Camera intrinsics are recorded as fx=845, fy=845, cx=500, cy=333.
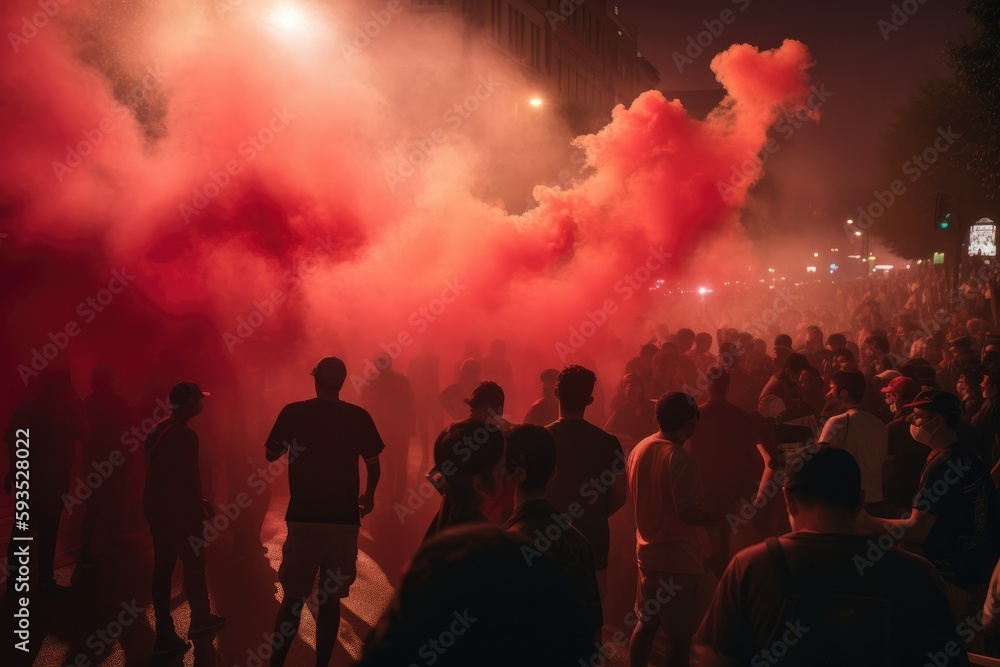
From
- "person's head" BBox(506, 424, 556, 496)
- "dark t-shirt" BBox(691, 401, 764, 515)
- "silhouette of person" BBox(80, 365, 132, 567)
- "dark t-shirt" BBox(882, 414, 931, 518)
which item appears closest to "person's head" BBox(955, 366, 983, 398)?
"dark t-shirt" BBox(882, 414, 931, 518)

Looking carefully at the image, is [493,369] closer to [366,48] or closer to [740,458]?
[740,458]

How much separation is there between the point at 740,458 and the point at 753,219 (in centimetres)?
6324

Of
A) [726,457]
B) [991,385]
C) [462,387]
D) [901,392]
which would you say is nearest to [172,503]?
[726,457]

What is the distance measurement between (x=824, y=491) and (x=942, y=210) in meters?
16.3

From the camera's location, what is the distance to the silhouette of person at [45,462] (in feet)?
22.0

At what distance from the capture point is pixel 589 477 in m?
4.63

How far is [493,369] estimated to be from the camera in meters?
10.8

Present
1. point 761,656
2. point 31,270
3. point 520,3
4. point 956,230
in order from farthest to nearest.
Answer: point 520,3
point 956,230
point 31,270
point 761,656

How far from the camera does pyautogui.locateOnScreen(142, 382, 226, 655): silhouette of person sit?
18.3 feet

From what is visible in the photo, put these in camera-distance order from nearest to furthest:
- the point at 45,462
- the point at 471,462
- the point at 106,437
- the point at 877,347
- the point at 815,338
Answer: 1. the point at 471,462
2. the point at 45,462
3. the point at 106,437
4. the point at 877,347
5. the point at 815,338

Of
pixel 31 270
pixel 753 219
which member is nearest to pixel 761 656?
pixel 31 270

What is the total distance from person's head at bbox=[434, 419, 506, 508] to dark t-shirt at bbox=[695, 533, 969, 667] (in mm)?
1154

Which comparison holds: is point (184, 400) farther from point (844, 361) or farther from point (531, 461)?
point (844, 361)

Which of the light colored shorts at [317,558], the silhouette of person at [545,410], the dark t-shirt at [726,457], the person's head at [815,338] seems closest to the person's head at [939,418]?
the dark t-shirt at [726,457]
